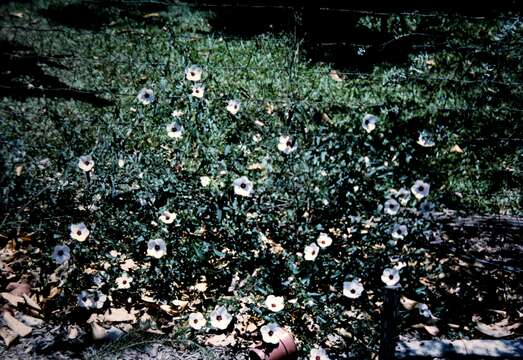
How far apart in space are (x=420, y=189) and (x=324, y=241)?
2.00 ft

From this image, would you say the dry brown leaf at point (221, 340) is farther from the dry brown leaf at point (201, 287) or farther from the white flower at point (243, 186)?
the white flower at point (243, 186)

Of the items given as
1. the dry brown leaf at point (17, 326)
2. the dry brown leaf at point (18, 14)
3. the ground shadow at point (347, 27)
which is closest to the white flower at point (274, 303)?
the dry brown leaf at point (17, 326)

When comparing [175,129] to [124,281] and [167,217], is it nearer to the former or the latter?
[167,217]

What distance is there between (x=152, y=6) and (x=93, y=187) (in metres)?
5.71

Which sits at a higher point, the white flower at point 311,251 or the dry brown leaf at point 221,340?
the white flower at point 311,251

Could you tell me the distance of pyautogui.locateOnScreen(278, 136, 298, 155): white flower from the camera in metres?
2.58

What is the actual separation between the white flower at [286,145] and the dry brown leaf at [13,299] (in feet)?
5.54

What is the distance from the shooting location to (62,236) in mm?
2492

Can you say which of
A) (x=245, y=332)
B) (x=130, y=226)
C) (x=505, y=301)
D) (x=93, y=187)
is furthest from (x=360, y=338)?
(x=93, y=187)

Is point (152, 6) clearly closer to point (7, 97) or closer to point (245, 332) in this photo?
point (7, 97)

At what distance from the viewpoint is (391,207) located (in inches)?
99.8

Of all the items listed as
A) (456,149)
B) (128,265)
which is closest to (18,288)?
(128,265)

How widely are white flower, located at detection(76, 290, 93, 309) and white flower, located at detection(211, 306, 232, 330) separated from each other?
0.67 meters

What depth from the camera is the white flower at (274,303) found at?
239 centimetres
